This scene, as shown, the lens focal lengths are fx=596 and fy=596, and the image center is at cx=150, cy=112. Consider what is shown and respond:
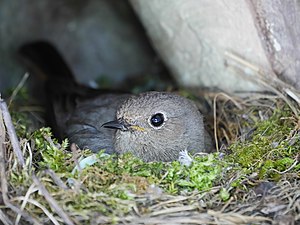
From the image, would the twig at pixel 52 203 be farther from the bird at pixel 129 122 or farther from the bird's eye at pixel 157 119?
the bird's eye at pixel 157 119

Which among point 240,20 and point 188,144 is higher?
point 240,20

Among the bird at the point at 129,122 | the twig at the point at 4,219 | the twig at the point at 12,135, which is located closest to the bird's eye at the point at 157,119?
the bird at the point at 129,122

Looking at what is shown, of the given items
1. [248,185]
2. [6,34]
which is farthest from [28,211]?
[6,34]

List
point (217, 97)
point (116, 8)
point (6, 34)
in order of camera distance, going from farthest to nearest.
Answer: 1. point (116, 8)
2. point (6, 34)
3. point (217, 97)

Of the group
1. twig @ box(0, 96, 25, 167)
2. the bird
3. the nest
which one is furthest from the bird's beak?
twig @ box(0, 96, 25, 167)

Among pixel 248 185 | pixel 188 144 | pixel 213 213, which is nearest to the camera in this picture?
pixel 213 213

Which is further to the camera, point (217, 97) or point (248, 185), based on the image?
point (217, 97)

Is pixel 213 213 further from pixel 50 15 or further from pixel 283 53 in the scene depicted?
pixel 50 15

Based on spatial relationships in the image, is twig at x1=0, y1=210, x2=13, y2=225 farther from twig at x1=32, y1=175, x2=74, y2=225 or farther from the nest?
twig at x1=32, y1=175, x2=74, y2=225
